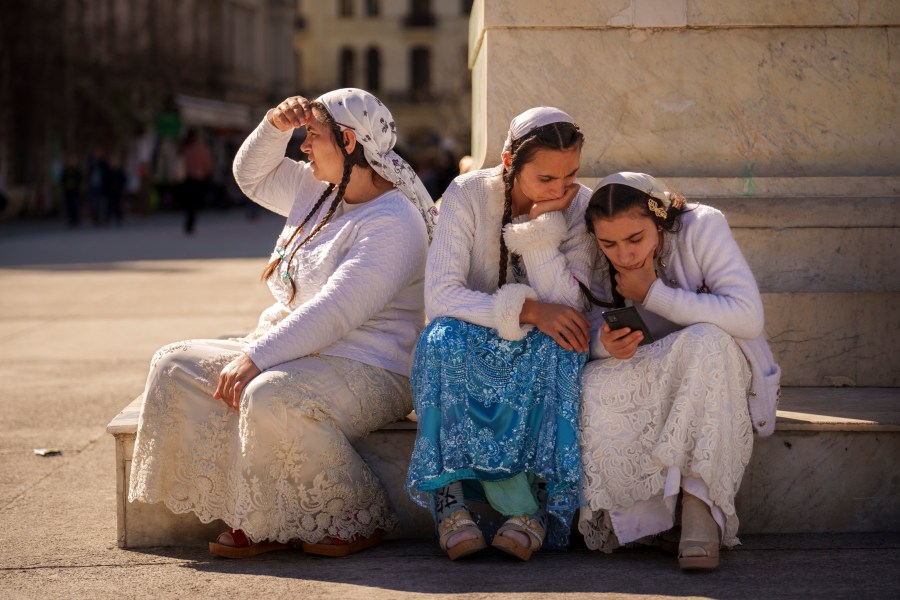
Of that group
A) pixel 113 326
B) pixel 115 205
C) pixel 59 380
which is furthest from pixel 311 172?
pixel 115 205

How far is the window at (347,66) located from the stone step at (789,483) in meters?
76.1

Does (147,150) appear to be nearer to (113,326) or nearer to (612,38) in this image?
(113,326)

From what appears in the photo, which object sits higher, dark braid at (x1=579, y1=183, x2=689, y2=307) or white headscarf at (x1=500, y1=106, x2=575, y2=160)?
white headscarf at (x1=500, y1=106, x2=575, y2=160)

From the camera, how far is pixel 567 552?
4.38m

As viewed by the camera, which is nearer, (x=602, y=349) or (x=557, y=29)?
(x=602, y=349)

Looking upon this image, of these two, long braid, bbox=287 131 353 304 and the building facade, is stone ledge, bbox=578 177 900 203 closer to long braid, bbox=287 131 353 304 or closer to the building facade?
long braid, bbox=287 131 353 304

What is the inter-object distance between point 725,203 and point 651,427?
1.58 meters

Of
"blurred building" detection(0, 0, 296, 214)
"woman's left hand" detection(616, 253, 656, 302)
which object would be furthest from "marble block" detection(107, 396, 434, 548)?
"blurred building" detection(0, 0, 296, 214)

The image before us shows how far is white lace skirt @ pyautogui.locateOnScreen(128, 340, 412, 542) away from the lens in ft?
14.1

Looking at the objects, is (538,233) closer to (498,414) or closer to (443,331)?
(443,331)

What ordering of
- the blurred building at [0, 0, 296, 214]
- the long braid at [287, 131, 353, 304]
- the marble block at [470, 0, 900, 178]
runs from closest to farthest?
1. the long braid at [287, 131, 353, 304]
2. the marble block at [470, 0, 900, 178]
3. the blurred building at [0, 0, 296, 214]

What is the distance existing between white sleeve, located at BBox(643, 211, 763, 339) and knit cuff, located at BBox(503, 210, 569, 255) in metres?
0.33

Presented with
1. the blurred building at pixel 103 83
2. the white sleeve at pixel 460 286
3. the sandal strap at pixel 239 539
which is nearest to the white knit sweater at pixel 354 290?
the white sleeve at pixel 460 286

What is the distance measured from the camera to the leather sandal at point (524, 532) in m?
4.18
